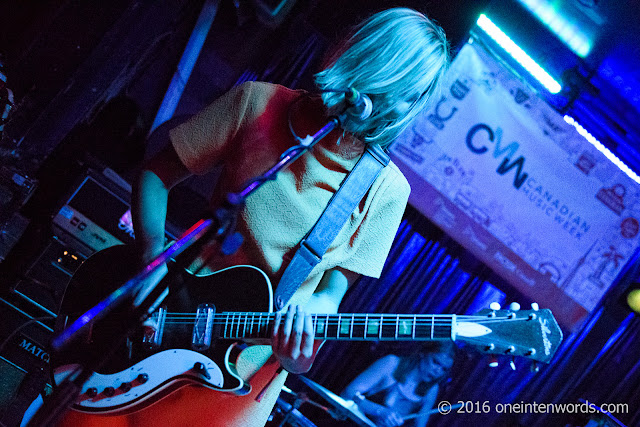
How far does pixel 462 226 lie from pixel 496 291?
107cm

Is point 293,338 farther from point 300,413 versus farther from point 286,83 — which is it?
point 286,83

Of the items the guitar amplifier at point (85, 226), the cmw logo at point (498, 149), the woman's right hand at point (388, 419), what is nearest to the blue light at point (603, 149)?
the cmw logo at point (498, 149)

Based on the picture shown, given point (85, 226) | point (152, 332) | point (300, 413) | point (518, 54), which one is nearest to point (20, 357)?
point (85, 226)

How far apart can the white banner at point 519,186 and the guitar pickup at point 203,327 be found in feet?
9.02

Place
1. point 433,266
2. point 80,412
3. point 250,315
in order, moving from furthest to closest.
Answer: point 433,266, point 250,315, point 80,412

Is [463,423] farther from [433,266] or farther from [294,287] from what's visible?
[294,287]

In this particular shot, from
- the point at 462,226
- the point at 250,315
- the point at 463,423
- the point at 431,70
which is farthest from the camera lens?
the point at 463,423

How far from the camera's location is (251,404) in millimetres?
1563

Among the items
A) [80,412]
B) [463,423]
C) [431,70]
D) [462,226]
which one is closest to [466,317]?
[431,70]

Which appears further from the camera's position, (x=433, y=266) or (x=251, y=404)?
(x=433, y=266)

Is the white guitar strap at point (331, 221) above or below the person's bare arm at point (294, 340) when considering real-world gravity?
above

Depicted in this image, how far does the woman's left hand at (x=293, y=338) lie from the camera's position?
1.56 m

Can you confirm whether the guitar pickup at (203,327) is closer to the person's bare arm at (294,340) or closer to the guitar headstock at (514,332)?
the person's bare arm at (294,340)

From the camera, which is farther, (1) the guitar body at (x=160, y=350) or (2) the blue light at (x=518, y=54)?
(2) the blue light at (x=518, y=54)
